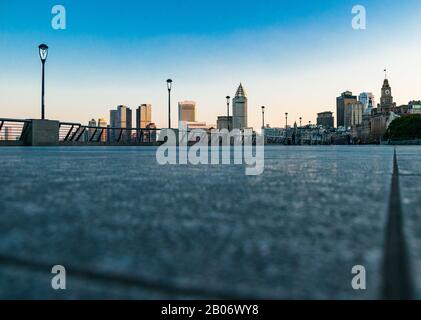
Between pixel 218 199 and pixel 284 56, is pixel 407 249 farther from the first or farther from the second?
pixel 284 56

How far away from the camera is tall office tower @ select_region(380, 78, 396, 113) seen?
164 m

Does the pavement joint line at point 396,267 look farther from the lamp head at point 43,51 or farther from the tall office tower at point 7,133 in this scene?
the tall office tower at point 7,133

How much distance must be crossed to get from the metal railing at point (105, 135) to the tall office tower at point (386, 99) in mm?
158976

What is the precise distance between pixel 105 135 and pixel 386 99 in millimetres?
174547

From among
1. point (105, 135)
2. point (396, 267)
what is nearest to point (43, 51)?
point (105, 135)

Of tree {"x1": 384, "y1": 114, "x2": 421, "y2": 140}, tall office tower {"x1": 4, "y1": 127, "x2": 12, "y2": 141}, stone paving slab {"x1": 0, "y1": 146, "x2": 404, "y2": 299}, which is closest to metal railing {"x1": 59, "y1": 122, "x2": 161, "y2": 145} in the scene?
tall office tower {"x1": 4, "y1": 127, "x2": 12, "y2": 141}

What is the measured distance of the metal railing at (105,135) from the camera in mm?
23312

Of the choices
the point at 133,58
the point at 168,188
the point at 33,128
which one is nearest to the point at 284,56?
the point at 133,58

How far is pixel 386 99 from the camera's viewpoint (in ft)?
555

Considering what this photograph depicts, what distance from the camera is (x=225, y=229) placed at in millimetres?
1138

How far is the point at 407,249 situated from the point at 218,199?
43.0 inches

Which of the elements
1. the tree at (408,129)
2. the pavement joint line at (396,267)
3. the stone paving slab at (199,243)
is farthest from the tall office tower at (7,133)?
the tree at (408,129)

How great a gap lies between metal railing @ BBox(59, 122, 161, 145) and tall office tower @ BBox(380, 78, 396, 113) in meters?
159

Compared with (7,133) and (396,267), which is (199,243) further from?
(7,133)
